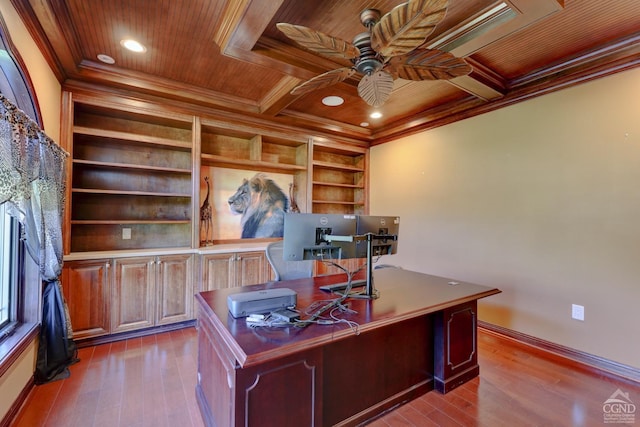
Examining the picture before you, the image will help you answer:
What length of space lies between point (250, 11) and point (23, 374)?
2.76 metres

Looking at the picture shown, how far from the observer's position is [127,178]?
3250 mm

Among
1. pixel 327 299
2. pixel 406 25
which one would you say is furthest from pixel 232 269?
pixel 406 25

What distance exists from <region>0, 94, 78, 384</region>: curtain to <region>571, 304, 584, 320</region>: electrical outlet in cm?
404

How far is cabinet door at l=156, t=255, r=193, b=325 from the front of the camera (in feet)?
9.89

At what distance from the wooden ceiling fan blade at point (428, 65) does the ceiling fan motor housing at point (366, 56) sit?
10 cm

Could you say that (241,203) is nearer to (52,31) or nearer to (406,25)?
(52,31)

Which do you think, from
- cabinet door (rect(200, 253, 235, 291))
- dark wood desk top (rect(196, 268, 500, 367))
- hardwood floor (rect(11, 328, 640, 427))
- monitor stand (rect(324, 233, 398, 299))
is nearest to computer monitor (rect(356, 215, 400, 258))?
monitor stand (rect(324, 233, 398, 299))

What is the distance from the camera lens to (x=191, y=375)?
2277mm

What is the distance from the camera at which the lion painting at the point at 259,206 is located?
12.9 feet

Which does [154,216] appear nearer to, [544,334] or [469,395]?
[469,395]

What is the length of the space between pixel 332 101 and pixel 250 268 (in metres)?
2.18

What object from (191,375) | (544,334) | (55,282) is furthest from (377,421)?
(55,282)

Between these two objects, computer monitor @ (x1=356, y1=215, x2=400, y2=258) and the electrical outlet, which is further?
the electrical outlet

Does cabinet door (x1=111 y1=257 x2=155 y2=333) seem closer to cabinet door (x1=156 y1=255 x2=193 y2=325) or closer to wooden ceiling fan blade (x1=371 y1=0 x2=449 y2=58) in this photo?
cabinet door (x1=156 y1=255 x2=193 y2=325)
